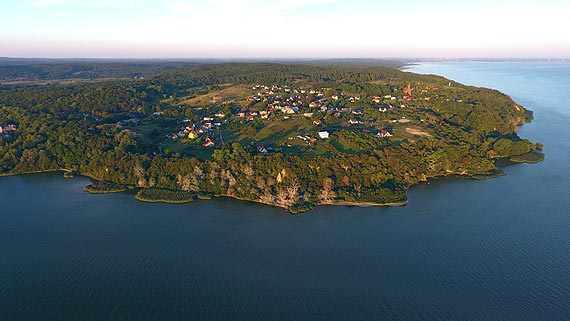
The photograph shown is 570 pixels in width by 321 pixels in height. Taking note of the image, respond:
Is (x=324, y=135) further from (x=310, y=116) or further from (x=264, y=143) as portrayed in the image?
(x=310, y=116)

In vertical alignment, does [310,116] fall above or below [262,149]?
above

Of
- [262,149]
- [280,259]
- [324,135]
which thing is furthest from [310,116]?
[280,259]

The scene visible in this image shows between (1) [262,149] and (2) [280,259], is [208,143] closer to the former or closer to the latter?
(1) [262,149]

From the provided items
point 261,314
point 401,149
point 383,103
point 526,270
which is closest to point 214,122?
point 401,149

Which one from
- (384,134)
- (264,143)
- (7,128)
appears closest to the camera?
(264,143)

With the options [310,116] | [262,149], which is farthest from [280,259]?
[310,116]

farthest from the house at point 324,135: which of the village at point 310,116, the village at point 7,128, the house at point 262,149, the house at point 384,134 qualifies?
the village at point 7,128

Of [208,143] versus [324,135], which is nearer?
[208,143]

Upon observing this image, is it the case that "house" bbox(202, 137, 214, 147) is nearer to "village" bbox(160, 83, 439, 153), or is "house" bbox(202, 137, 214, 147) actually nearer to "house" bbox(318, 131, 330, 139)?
"village" bbox(160, 83, 439, 153)

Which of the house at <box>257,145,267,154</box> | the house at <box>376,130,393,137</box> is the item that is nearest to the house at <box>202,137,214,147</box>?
the house at <box>257,145,267,154</box>

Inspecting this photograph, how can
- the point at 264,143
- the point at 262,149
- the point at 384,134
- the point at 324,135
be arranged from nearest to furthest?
the point at 262,149 < the point at 264,143 < the point at 324,135 < the point at 384,134
